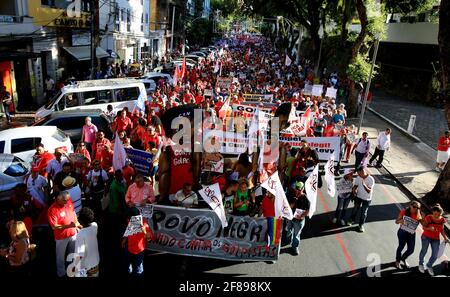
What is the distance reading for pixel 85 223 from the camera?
234 inches

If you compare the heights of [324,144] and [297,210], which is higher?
[324,144]

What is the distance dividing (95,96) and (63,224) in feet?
32.8

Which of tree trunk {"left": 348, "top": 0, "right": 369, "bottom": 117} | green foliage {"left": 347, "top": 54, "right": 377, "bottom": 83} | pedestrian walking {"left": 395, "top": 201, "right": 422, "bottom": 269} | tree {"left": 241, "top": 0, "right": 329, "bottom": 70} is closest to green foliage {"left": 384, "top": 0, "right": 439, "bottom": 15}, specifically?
tree trunk {"left": 348, "top": 0, "right": 369, "bottom": 117}

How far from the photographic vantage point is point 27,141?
1045 cm

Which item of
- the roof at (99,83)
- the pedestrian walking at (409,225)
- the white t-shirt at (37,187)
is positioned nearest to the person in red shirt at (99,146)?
the white t-shirt at (37,187)

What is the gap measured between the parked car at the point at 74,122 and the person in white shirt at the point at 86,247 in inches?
285

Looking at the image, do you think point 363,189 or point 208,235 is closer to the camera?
point 208,235

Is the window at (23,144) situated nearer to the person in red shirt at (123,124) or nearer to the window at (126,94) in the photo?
the person in red shirt at (123,124)

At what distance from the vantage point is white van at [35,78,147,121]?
14.7m

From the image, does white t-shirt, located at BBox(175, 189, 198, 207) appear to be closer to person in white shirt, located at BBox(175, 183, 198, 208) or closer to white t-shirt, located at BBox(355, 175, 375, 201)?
person in white shirt, located at BBox(175, 183, 198, 208)

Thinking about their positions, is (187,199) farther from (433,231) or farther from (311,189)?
(433,231)

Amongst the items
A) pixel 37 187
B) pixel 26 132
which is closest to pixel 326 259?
pixel 37 187
